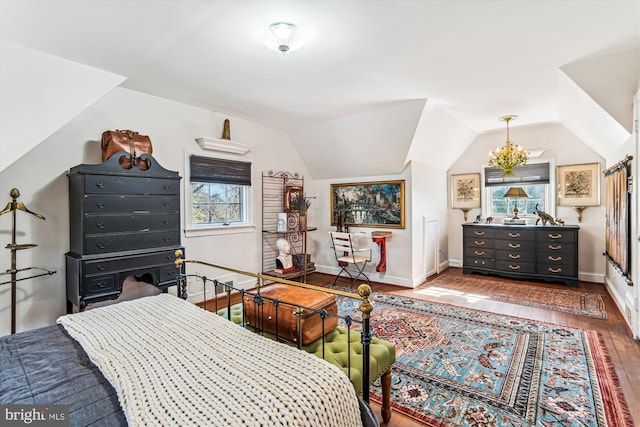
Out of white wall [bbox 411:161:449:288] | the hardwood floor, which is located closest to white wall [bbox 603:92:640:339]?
the hardwood floor

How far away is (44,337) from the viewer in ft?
5.45

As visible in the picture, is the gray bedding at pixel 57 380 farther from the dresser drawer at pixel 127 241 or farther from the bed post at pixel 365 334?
the dresser drawer at pixel 127 241

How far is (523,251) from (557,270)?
51cm

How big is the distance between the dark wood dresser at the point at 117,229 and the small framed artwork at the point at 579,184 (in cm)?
579

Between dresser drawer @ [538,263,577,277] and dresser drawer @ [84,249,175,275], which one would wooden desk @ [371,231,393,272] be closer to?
dresser drawer @ [538,263,577,277]

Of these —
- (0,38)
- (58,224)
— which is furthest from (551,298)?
(0,38)

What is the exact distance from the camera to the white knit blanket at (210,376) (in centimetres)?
102

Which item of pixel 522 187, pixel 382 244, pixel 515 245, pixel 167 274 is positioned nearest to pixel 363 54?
pixel 167 274

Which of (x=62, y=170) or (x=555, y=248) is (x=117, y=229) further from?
(x=555, y=248)

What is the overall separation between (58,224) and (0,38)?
156 cm

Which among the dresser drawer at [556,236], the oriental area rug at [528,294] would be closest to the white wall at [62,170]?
the oriental area rug at [528,294]

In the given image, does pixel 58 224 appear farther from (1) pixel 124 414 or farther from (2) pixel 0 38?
(1) pixel 124 414

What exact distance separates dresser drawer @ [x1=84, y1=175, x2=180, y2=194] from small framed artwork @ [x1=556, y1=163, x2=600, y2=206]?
5775mm

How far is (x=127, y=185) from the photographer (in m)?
2.92
